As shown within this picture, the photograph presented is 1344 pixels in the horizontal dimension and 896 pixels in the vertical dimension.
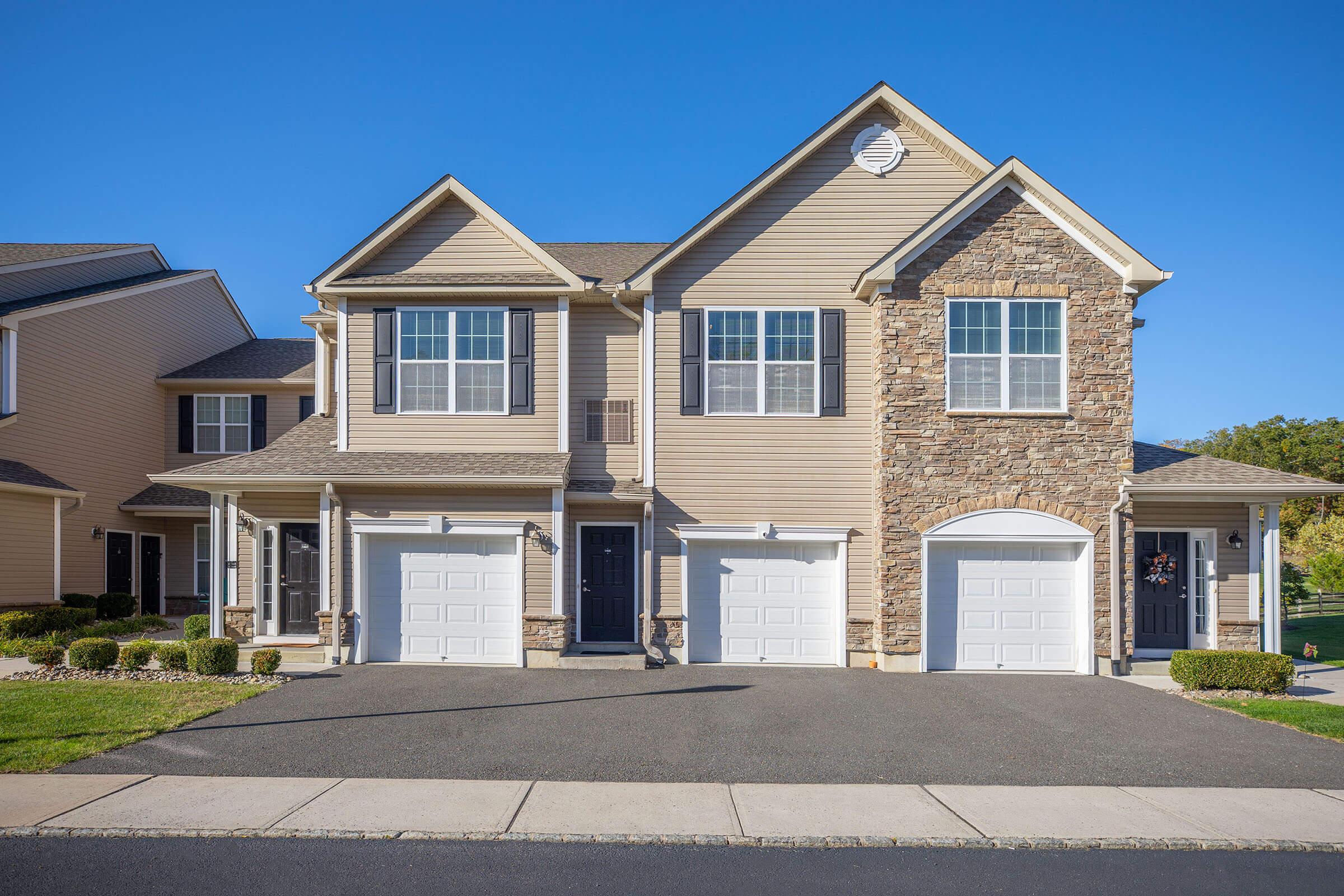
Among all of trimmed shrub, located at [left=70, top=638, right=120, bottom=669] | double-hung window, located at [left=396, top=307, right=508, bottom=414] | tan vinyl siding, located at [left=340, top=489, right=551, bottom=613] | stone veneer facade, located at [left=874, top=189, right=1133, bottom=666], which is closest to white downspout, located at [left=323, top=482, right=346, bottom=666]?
tan vinyl siding, located at [left=340, top=489, right=551, bottom=613]

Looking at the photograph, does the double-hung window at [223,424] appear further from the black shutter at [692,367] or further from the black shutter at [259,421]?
the black shutter at [692,367]

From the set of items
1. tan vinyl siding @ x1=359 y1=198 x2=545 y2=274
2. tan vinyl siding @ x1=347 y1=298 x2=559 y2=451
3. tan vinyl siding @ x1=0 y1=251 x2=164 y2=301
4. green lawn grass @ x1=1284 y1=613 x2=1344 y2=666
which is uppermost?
tan vinyl siding @ x1=0 y1=251 x2=164 y2=301

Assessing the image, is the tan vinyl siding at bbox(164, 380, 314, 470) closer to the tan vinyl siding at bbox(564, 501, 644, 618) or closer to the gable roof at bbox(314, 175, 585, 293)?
the gable roof at bbox(314, 175, 585, 293)

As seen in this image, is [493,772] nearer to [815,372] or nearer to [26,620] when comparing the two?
[815,372]

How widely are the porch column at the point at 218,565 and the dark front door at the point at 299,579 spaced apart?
944 mm

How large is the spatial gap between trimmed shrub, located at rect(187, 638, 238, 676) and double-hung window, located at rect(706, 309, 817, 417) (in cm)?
836

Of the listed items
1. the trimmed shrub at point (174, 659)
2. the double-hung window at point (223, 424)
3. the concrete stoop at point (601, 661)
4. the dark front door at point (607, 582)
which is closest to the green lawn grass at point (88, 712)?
the trimmed shrub at point (174, 659)

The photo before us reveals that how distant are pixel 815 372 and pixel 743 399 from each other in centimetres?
131

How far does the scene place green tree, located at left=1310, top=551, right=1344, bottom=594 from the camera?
23.2m

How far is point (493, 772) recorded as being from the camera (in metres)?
7.82

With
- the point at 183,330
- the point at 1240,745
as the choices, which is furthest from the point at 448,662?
the point at 183,330

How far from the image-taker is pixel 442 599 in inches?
530

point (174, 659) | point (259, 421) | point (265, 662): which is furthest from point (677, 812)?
point (259, 421)

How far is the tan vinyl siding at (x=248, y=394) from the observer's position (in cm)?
2138
